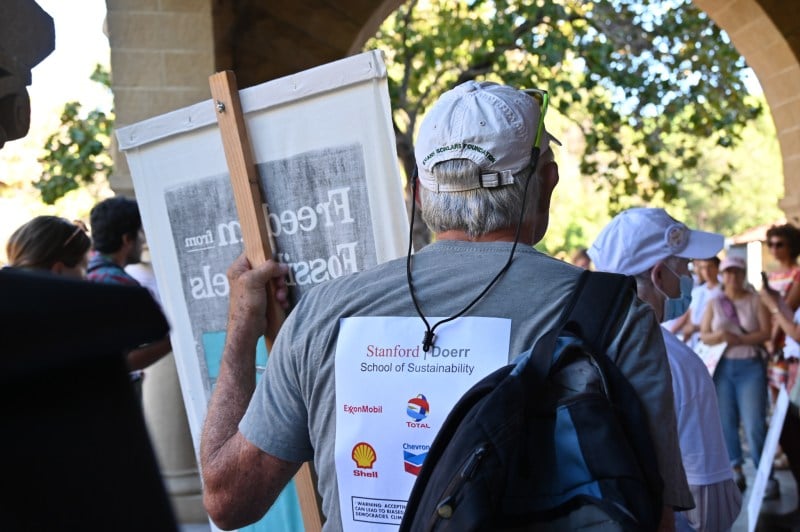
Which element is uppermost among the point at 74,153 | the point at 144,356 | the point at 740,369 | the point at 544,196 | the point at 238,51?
the point at 238,51

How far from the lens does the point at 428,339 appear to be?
1564 mm

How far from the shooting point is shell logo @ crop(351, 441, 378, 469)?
1.59m

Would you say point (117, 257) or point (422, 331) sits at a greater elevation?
point (422, 331)

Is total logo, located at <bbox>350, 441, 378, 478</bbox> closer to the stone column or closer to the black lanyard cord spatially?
the black lanyard cord

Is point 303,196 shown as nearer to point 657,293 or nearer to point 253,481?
point 253,481

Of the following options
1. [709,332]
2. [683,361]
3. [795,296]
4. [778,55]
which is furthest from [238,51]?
[795,296]

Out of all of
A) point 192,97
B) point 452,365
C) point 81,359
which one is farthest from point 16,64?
point 192,97

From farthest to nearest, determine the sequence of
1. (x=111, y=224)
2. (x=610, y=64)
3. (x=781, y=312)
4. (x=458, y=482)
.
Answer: (x=610, y=64), (x=781, y=312), (x=111, y=224), (x=458, y=482)

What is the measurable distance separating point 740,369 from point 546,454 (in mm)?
6135

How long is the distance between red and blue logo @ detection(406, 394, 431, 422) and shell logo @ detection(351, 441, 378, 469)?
0.09 metres

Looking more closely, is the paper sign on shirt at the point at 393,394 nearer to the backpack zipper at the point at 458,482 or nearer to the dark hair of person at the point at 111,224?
the backpack zipper at the point at 458,482

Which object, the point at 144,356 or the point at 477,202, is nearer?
the point at 477,202

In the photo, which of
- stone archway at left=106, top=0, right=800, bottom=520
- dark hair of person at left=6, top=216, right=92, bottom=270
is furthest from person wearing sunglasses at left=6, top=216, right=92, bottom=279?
stone archway at left=106, top=0, right=800, bottom=520

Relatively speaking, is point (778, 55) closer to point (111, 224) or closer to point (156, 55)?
point (156, 55)
